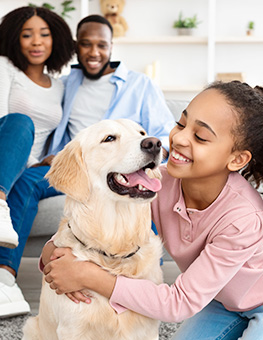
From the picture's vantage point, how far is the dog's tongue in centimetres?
134

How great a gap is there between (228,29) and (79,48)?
3.20 meters

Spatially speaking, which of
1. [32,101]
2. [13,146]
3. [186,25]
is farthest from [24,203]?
[186,25]

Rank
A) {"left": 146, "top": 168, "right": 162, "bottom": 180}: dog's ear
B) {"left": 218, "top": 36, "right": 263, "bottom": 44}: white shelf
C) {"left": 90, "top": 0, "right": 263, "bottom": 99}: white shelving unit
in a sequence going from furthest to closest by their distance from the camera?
1. {"left": 90, "top": 0, "right": 263, "bottom": 99}: white shelving unit
2. {"left": 218, "top": 36, "right": 263, "bottom": 44}: white shelf
3. {"left": 146, "top": 168, "right": 162, "bottom": 180}: dog's ear

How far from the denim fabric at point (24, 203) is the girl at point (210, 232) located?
823mm

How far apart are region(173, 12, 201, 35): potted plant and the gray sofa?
12.0 ft

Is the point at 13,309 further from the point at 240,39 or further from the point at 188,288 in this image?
the point at 240,39

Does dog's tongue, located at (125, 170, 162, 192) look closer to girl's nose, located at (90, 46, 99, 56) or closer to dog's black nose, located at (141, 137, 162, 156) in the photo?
dog's black nose, located at (141, 137, 162, 156)

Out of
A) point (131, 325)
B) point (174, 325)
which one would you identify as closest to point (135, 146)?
point (131, 325)

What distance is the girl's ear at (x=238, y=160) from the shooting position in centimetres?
140

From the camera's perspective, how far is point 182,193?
1540 mm

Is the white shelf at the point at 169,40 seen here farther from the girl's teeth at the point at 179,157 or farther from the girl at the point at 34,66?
the girl's teeth at the point at 179,157

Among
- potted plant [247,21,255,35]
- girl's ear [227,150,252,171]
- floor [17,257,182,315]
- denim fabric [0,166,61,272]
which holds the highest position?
girl's ear [227,150,252,171]

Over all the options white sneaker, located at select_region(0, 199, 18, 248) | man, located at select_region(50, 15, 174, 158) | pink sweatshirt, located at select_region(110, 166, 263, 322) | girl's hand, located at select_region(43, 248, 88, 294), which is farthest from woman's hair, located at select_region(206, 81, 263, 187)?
man, located at select_region(50, 15, 174, 158)

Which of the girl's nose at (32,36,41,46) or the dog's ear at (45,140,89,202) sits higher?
the girl's nose at (32,36,41,46)
